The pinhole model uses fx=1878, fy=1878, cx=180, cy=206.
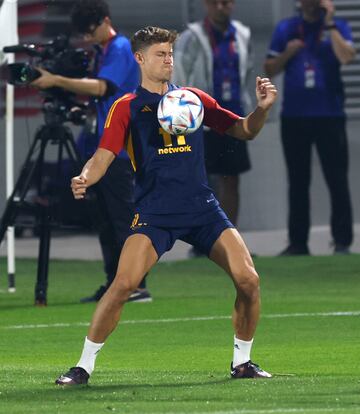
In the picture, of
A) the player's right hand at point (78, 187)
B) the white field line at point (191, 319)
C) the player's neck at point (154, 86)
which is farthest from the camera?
the white field line at point (191, 319)

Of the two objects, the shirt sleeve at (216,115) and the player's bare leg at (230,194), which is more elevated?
the shirt sleeve at (216,115)

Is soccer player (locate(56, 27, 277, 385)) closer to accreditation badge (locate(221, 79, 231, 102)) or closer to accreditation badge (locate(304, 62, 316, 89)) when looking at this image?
accreditation badge (locate(221, 79, 231, 102))

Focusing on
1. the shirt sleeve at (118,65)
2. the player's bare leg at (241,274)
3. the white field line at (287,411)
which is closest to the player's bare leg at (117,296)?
the player's bare leg at (241,274)

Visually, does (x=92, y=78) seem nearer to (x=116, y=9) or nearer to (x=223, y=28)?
(x=223, y=28)

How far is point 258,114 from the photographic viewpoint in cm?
958

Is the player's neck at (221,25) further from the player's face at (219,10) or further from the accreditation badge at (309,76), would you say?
the accreditation badge at (309,76)

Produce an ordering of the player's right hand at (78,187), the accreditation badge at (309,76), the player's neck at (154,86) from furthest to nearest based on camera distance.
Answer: the accreditation badge at (309,76) → the player's neck at (154,86) → the player's right hand at (78,187)

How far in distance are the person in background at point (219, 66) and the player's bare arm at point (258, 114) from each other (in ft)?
24.4

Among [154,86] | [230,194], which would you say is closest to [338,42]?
[230,194]

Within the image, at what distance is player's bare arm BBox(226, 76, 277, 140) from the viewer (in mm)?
9516

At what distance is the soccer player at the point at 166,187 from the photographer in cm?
943

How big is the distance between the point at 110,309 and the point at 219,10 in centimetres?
829

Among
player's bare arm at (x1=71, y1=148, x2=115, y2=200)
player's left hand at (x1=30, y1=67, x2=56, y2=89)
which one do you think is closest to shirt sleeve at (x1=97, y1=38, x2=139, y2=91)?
player's left hand at (x1=30, y1=67, x2=56, y2=89)

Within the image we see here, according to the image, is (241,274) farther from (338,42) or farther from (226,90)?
(338,42)
